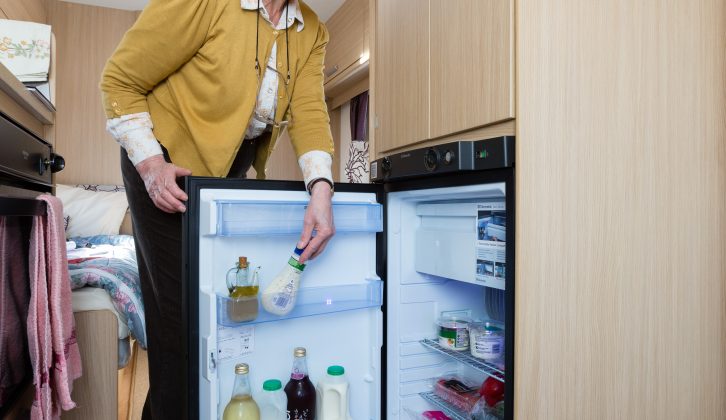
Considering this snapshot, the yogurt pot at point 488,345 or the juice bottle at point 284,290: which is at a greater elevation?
the juice bottle at point 284,290

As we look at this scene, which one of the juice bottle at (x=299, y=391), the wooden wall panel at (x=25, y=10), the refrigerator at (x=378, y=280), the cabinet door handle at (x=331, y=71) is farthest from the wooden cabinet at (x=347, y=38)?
the juice bottle at (x=299, y=391)

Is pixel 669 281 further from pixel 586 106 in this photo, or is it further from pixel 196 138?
pixel 196 138

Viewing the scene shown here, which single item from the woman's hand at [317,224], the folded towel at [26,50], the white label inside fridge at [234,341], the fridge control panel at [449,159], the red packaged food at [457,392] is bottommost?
the red packaged food at [457,392]

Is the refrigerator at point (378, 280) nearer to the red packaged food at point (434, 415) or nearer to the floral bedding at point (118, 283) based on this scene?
the red packaged food at point (434, 415)

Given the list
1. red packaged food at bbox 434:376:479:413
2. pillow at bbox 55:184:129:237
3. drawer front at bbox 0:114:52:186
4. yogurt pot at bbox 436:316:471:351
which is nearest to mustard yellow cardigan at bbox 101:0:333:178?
drawer front at bbox 0:114:52:186

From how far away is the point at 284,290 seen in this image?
3.52ft

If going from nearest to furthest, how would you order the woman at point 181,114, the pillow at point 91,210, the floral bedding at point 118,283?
the woman at point 181,114, the floral bedding at point 118,283, the pillow at point 91,210

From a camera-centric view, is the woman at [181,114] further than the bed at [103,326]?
No

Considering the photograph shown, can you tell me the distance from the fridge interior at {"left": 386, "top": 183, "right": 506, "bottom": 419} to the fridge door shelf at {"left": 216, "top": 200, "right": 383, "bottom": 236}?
0.37 feet

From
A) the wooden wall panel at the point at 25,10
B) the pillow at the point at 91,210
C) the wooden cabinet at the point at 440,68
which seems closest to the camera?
the wooden cabinet at the point at 440,68

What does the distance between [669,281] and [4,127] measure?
1.51 metres

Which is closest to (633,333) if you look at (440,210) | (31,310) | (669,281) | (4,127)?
(669,281)

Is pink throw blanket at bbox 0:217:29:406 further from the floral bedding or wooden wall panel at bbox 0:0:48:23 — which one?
wooden wall panel at bbox 0:0:48:23

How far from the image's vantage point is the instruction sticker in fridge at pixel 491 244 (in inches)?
43.1
